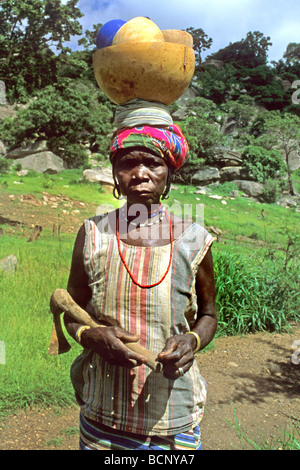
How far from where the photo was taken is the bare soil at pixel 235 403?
10.2ft

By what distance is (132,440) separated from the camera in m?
1.41

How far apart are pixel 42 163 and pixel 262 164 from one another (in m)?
18.0

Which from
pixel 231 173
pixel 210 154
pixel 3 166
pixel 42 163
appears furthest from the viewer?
pixel 210 154

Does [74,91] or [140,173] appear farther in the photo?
[74,91]

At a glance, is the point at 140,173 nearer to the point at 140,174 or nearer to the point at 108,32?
the point at 140,174

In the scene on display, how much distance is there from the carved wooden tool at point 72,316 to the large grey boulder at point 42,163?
18061 millimetres

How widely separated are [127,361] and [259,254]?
515cm

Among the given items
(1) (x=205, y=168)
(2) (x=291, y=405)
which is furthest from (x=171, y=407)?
(1) (x=205, y=168)

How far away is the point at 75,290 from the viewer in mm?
1538

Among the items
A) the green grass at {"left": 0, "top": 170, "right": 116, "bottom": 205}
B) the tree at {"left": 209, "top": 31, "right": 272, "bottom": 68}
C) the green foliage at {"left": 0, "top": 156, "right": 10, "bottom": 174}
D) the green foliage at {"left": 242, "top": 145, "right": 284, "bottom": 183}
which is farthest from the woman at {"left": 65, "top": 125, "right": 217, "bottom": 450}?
the tree at {"left": 209, "top": 31, "right": 272, "bottom": 68}

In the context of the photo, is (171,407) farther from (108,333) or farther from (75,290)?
(75,290)

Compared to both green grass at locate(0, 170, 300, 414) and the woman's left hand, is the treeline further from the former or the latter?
green grass at locate(0, 170, 300, 414)

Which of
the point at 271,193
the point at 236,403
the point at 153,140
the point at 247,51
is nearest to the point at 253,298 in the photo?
the point at 236,403

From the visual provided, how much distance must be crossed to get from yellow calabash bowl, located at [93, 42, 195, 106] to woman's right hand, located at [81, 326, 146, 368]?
0.80m
